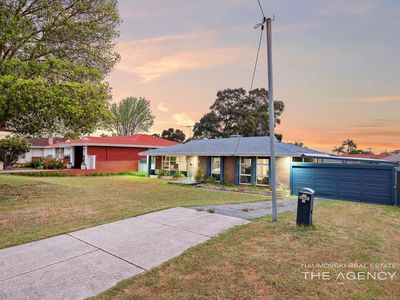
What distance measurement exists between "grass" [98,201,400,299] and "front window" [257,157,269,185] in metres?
10.8

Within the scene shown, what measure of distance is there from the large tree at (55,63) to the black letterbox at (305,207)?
9.25 meters

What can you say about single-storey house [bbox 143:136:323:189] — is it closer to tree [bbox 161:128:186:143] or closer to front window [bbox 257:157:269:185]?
front window [bbox 257:157:269:185]

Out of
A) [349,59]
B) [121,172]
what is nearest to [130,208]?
[349,59]

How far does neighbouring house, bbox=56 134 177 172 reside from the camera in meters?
28.2

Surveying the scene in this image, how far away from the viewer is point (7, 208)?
359 inches

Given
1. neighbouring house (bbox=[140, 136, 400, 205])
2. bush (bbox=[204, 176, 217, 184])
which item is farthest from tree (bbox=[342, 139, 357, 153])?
bush (bbox=[204, 176, 217, 184])

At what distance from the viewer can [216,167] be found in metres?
21.6

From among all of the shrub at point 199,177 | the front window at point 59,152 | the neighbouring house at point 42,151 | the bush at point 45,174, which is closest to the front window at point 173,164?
the shrub at point 199,177

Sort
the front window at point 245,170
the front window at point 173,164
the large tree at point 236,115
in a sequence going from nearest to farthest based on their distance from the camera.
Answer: the front window at point 245,170, the front window at point 173,164, the large tree at point 236,115

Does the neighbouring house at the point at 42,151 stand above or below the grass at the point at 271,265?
above

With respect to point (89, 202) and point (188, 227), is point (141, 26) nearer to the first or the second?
point (89, 202)

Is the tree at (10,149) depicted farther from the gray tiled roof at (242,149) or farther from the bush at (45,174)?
the gray tiled roof at (242,149)

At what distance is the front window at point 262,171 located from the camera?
18.2 meters

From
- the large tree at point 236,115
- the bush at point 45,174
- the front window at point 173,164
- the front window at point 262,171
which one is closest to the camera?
the front window at point 262,171
